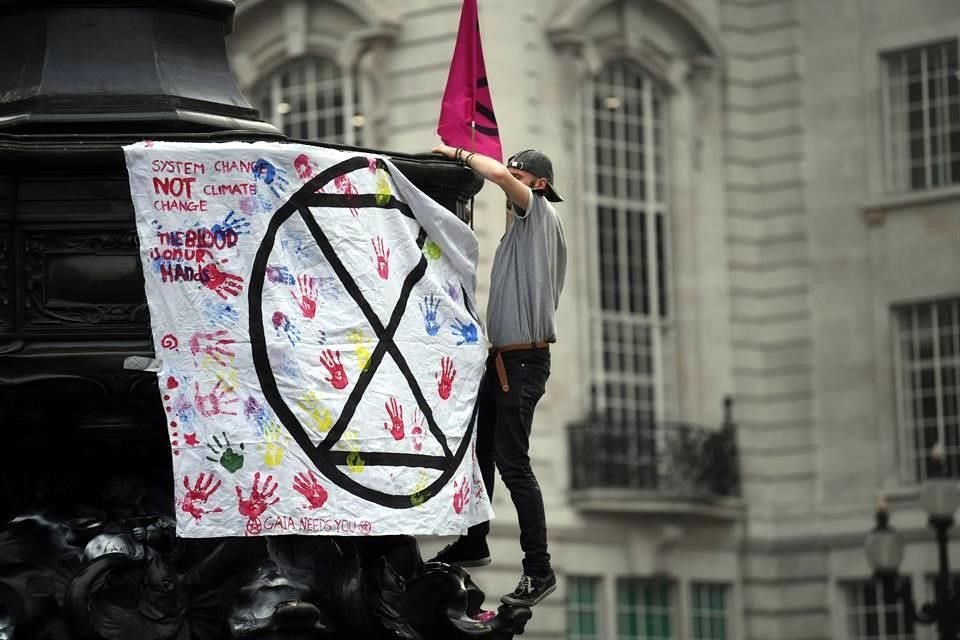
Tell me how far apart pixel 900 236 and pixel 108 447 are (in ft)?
92.4

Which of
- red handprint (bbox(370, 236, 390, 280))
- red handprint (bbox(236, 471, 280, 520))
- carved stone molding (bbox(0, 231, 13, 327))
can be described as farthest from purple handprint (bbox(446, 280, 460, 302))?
carved stone molding (bbox(0, 231, 13, 327))

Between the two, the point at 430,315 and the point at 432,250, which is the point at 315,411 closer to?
the point at 430,315

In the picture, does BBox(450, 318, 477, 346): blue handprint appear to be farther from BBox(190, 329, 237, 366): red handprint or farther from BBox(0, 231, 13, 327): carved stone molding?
BBox(0, 231, 13, 327): carved stone molding

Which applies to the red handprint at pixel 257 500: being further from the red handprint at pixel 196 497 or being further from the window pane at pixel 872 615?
the window pane at pixel 872 615

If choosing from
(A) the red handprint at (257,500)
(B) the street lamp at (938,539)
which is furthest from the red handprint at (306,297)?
(B) the street lamp at (938,539)

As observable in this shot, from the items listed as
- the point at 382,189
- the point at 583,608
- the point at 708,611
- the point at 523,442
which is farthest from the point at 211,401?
the point at 708,611

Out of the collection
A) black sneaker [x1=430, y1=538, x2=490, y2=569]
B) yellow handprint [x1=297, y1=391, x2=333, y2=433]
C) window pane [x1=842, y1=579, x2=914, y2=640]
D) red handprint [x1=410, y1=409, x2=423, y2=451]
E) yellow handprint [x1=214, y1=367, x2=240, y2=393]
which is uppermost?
yellow handprint [x1=214, y1=367, x2=240, y2=393]

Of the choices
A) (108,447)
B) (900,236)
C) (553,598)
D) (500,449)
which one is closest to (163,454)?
(108,447)

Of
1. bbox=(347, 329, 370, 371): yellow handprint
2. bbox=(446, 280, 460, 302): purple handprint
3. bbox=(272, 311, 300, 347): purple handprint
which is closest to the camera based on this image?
bbox=(272, 311, 300, 347): purple handprint

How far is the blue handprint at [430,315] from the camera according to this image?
10.6 m

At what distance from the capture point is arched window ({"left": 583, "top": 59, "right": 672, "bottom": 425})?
36.8 meters

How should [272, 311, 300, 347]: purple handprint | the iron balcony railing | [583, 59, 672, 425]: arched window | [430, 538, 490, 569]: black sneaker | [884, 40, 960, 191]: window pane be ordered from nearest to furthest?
[272, 311, 300, 347]: purple handprint
[430, 538, 490, 569]: black sneaker
the iron balcony railing
[583, 59, 672, 425]: arched window
[884, 40, 960, 191]: window pane

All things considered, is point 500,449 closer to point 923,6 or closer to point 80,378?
point 80,378

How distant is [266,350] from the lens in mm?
10133
